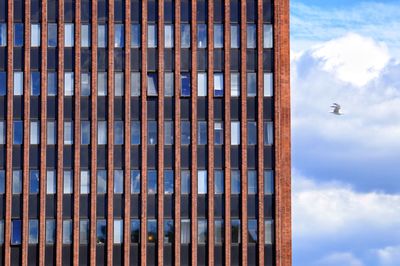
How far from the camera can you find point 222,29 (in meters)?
141

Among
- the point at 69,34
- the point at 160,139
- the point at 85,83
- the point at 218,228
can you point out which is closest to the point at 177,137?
the point at 160,139

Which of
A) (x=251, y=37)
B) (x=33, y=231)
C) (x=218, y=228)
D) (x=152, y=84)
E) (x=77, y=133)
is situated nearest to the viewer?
(x=218, y=228)

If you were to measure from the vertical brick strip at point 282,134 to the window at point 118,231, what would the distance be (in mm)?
12136

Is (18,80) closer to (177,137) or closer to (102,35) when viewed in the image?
(102,35)

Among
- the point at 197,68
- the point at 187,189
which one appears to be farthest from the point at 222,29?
the point at 187,189

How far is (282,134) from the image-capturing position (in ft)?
459

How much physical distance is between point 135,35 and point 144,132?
25.7 ft

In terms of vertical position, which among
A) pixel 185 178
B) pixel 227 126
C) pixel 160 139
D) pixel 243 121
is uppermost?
pixel 243 121

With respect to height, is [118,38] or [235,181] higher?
[118,38]

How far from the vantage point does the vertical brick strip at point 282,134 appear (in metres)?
139

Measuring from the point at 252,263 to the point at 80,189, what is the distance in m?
14.8

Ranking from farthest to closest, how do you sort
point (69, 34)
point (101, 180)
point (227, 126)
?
point (69, 34), point (101, 180), point (227, 126)

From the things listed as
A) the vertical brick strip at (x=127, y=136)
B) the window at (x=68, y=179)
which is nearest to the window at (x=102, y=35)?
the vertical brick strip at (x=127, y=136)

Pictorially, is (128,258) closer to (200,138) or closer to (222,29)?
(200,138)
